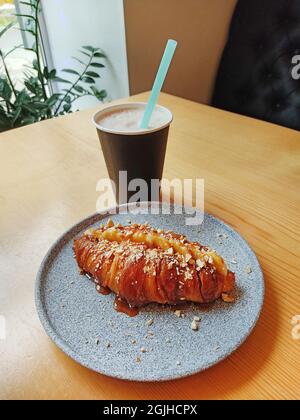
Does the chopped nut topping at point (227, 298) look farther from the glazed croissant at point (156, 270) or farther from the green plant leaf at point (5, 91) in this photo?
the green plant leaf at point (5, 91)

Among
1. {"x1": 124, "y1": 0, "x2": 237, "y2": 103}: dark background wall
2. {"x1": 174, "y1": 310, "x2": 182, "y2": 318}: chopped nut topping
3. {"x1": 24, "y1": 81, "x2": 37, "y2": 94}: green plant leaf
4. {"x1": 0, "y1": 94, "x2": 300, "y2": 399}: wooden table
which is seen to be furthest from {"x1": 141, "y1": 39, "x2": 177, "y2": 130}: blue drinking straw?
{"x1": 24, "y1": 81, "x2": 37, "y2": 94}: green plant leaf

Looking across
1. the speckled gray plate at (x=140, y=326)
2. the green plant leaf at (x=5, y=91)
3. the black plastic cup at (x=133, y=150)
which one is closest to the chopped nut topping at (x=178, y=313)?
the speckled gray plate at (x=140, y=326)

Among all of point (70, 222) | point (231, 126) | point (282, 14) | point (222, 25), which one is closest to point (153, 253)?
point (70, 222)

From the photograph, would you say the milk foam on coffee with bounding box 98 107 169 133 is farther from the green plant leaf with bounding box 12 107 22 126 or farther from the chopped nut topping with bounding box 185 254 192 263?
the green plant leaf with bounding box 12 107 22 126

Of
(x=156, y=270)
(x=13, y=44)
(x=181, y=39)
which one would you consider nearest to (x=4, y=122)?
(x=13, y=44)

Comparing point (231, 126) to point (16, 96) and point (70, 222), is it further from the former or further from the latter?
point (16, 96)

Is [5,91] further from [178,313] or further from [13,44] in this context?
[178,313]
